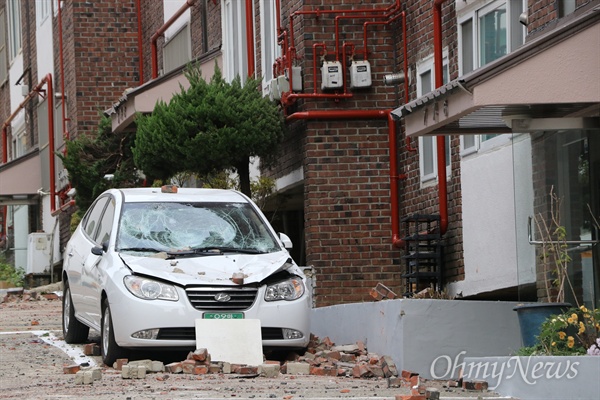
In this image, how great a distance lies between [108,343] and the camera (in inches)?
507

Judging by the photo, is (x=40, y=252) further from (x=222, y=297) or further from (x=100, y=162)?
(x=222, y=297)

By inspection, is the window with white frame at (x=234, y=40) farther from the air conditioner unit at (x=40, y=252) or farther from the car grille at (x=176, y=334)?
the air conditioner unit at (x=40, y=252)

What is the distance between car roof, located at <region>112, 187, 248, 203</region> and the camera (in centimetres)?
1436

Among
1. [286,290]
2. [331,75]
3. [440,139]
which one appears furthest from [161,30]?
[286,290]

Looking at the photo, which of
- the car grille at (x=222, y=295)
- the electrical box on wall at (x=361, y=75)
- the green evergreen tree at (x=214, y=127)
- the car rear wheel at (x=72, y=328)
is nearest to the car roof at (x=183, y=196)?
the car rear wheel at (x=72, y=328)

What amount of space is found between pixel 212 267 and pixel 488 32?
13.4ft

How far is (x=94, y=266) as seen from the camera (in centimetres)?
1366

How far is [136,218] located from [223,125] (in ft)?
13.9

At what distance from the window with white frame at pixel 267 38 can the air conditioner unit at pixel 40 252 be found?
12.7 metres

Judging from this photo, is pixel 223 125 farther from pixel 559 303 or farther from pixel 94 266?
pixel 559 303

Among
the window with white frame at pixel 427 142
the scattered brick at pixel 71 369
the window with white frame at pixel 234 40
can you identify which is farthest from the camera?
the window with white frame at pixel 234 40

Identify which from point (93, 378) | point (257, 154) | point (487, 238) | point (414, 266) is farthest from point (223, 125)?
point (93, 378)

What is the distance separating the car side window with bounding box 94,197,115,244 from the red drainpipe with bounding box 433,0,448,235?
370 centimetres

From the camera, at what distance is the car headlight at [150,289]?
1258 centimetres
